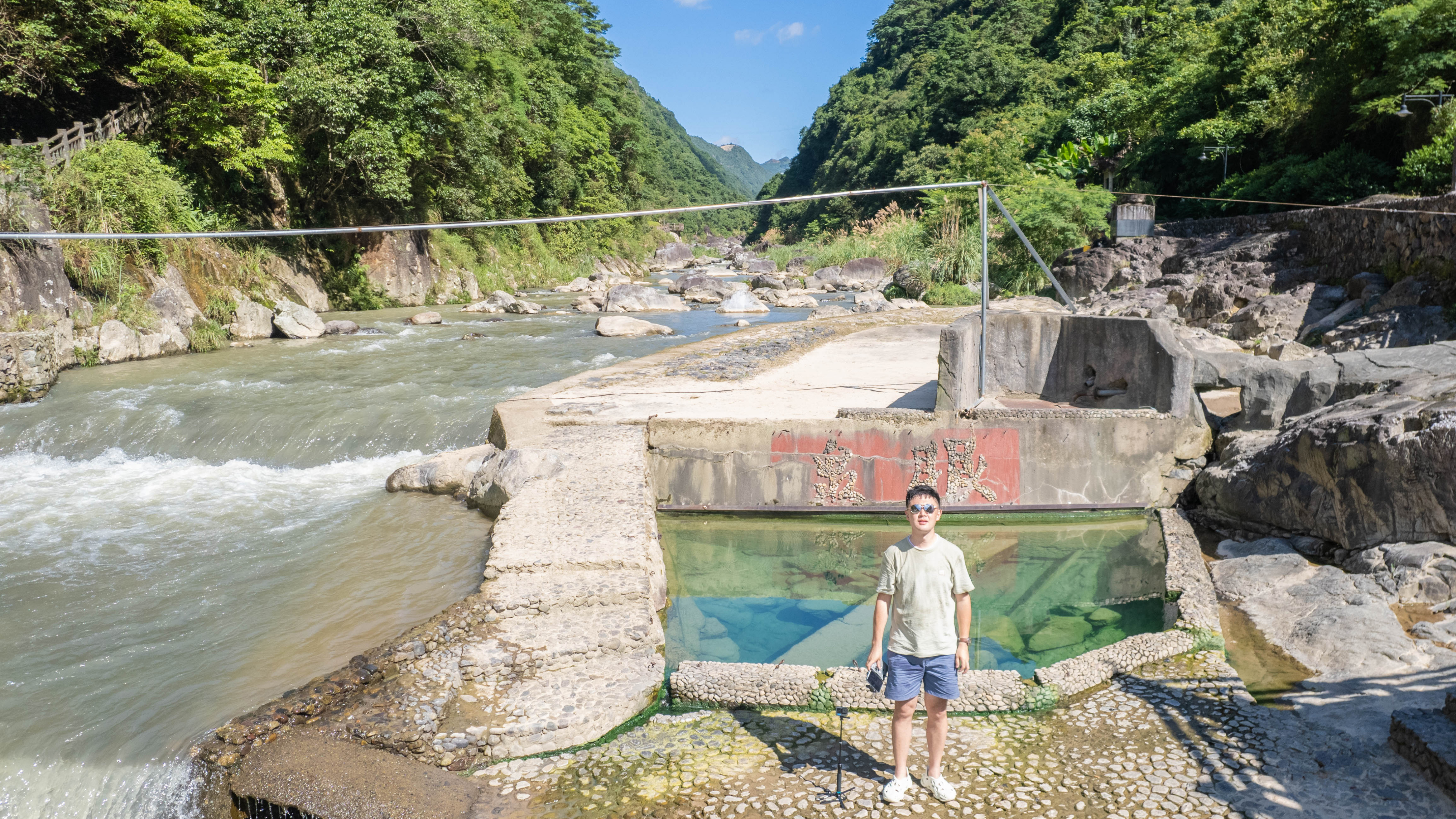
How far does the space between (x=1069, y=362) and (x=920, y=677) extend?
22.5 feet

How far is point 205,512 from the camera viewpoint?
26.0ft

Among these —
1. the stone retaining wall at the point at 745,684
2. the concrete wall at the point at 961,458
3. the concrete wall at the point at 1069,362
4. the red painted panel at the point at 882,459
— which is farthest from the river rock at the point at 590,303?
the stone retaining wall at the point at 745,684

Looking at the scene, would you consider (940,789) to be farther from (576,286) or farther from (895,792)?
(576,286)

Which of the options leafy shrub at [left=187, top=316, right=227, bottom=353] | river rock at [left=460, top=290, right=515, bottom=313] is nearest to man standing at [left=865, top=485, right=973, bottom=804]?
leafy shrub at [left=187, top=316, right=227, bottom=353]

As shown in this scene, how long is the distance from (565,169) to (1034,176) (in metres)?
18.4

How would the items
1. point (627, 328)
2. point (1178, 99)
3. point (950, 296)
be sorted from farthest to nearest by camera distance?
point (1178, 99)
point (950, 296)
point (627, 328)

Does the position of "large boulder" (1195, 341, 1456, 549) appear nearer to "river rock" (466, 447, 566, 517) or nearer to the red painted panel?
the red painted panel

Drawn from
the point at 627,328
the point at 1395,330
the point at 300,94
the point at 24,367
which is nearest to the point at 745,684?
the point at 1395,330

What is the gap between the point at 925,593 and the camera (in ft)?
11.1

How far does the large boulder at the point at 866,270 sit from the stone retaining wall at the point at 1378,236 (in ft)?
49.3

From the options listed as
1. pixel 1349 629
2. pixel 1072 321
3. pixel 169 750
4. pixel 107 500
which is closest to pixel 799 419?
pixel 1072 321

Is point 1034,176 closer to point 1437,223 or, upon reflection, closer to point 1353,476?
point 1437,223

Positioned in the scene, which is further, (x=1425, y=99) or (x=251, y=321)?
(x=251, y=321)

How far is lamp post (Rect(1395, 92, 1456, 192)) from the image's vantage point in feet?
43.7
